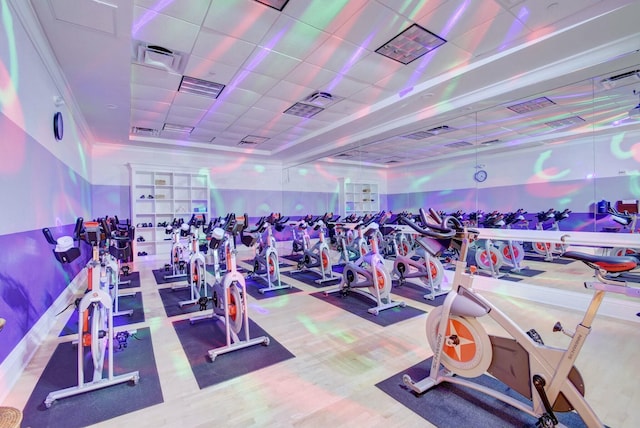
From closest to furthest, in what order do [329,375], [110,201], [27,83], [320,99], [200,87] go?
[329,375] < [27,83] < [200,87] < [320,99] < [110,201]

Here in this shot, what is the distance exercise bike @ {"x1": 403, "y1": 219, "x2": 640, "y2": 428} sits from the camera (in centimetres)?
149

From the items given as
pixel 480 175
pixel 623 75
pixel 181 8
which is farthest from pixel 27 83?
pixel 480 175

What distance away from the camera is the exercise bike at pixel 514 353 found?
4.89 feet

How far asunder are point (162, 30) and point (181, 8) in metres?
0.48

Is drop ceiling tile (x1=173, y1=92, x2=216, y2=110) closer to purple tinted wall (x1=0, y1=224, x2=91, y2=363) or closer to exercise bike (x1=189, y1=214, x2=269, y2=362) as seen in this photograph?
purple tinted wall (x1=0, y1=224, x2=91, y2=363)

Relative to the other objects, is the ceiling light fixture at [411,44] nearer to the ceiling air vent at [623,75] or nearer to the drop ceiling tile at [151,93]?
the ceiling air vent at [623,75]

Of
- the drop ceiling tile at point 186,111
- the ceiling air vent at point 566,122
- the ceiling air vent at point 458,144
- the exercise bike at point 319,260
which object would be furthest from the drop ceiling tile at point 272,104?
the ceiling air vent at point 566,122

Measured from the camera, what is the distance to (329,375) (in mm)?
2311

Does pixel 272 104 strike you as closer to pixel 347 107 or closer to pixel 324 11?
pixel 347 107

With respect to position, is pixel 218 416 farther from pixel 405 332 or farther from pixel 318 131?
pixel 318 131

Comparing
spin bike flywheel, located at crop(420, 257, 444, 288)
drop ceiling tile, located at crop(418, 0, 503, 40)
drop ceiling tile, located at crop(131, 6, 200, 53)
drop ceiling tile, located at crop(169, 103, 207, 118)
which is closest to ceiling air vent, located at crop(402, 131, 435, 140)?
spin bike flywheel, located at crop(420, 257, 444, 288)

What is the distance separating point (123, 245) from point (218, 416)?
304 centimetres

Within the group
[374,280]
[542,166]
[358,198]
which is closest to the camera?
[374,280]

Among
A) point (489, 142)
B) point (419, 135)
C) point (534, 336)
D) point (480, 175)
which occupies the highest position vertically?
point (419, 135)
